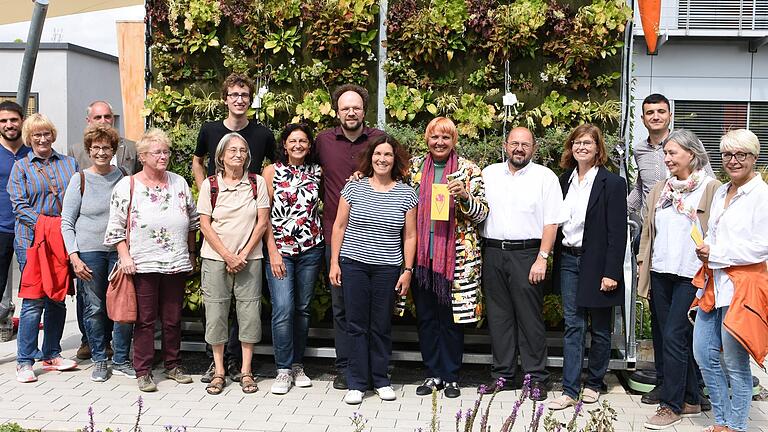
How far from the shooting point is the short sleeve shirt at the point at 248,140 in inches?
243

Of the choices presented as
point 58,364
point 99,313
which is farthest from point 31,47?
point 58,364

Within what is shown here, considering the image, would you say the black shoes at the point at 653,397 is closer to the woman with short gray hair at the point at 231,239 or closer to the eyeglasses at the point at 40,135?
the woman with short gray hair at the point at 231,239

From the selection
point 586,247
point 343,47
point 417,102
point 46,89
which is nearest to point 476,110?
point 417,102

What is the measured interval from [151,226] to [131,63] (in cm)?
426

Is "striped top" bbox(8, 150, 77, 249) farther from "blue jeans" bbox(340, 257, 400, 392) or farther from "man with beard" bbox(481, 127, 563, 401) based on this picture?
"man with beard" bbox(481, 127, 563, 401)

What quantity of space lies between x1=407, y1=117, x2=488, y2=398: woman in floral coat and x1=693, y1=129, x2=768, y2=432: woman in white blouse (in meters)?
1.53

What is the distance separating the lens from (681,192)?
5.28m

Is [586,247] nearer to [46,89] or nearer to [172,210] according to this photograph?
[172,210]

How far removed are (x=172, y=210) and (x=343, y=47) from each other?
6.55 ft

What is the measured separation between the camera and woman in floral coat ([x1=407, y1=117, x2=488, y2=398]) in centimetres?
573

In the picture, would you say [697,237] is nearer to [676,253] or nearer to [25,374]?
[676,253]

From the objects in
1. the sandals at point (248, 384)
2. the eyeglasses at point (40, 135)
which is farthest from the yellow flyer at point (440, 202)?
the eyeglasses at point (40, 135)

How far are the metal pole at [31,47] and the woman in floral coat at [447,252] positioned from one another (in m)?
3.92

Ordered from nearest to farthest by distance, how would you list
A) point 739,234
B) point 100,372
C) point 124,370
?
point 739,234 < point 100,372 < point 124,370
